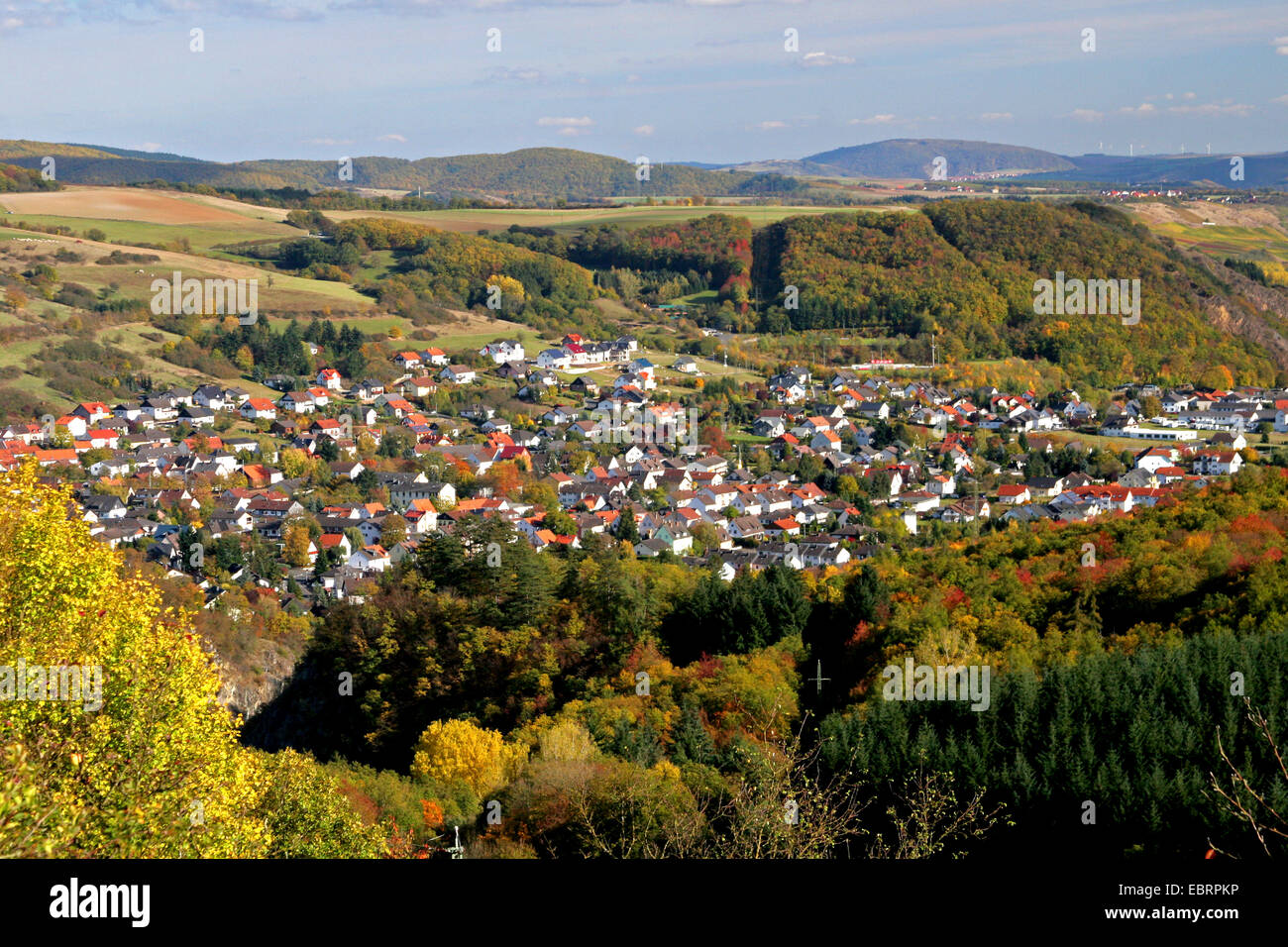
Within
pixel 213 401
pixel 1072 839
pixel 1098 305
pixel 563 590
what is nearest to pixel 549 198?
pixel 1098 305

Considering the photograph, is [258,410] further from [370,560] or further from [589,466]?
[370,560]

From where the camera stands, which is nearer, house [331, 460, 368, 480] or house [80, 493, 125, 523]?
house [80, 493, 125, 523]

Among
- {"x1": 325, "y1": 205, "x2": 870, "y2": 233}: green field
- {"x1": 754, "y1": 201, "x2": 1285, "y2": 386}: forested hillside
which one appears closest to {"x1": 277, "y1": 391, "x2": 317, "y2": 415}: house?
{"x1": 754, "y1": 201, "x2": 1285, "y2": 386}: forested hillside

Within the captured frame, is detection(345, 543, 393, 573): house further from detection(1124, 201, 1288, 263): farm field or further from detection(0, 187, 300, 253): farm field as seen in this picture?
detection(1124, 201, 1288, 263): farm field

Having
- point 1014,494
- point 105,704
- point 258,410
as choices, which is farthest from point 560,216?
point 105,704

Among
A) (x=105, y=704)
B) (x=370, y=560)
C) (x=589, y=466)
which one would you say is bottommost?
(x=370, y=560)

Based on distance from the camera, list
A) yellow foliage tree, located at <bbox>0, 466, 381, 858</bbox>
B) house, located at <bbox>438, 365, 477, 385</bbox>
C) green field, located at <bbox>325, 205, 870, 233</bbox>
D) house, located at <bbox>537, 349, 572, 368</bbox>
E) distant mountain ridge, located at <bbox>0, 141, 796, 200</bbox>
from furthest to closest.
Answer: distant mountain ridge, located at <bbox>0, 141, 796, 200</bbox> < green field, located at <bbox>325, 205, 870, 233</bbox> < house, located at <bbox>537, 349, 572, 368</bbox> < house, located at <bbox>438, 365, 477, 385</bbox> < yellow foliage tree, located at <bbox>0, 466, 381, 858</bbox>

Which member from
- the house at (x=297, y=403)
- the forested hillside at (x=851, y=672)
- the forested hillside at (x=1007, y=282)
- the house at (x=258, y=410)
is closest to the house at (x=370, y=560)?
the forested hillside at (x=851, y=672)
